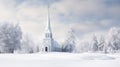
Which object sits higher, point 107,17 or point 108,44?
point 107,17

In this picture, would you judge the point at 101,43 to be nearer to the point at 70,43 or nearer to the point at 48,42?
the point at 70,43

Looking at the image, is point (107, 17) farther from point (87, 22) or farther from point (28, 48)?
point (28, 48)

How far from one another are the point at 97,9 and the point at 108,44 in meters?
13.6

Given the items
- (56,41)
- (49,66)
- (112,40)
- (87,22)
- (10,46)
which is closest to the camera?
(49,66)

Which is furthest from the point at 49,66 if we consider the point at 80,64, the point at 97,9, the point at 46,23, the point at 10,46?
the point at 46,23

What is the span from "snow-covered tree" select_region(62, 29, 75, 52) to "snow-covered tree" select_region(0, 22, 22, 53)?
27.6ft

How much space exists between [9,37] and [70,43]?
A: 10.1m

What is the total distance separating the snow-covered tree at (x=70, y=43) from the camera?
3208 centimetres

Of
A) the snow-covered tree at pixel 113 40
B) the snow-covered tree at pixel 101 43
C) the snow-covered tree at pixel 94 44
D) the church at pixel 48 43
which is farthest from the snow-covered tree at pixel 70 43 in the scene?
the snow-covered tree at pixel 113 40

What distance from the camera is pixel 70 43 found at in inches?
1283

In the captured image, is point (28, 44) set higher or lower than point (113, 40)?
lower

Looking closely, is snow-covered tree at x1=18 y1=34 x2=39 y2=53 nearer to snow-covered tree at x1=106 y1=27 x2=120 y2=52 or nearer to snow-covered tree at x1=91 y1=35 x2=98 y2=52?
snow-covered tree at x1=91 y1=35 x2=98 y2=52

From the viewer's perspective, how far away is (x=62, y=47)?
108 feet

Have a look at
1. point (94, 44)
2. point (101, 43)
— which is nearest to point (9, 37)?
point (94, 44)
